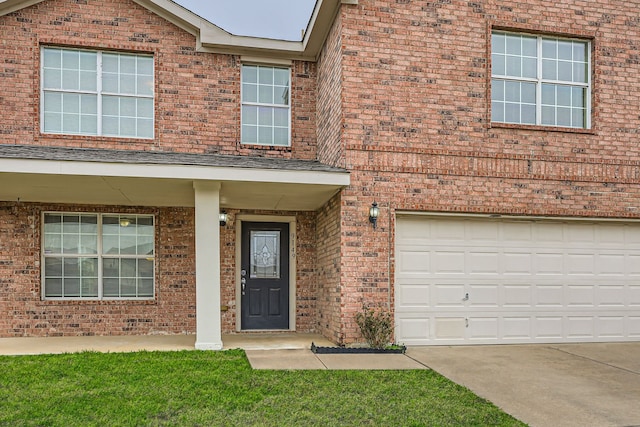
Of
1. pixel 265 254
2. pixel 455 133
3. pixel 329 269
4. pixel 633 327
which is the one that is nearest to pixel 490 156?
pixel 455 133

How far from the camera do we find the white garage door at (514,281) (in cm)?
919

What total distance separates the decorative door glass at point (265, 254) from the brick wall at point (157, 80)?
160 centimetres

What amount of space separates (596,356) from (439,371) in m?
2.90

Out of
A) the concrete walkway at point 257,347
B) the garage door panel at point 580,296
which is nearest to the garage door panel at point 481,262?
the garage door panel at point 580,296

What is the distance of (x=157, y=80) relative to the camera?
1023cm

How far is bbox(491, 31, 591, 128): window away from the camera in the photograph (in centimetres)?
954

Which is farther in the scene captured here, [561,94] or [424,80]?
[561,94]

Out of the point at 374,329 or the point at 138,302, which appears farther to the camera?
the point at 138,302

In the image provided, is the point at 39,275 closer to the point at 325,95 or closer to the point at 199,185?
the point at 199,185

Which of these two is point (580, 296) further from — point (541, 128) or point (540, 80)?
point (540, 80)

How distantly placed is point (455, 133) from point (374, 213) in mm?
1987

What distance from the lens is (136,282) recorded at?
408 inches

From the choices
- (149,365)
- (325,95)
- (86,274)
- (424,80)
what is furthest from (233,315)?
(424,80)

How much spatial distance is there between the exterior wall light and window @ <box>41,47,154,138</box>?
4.45m
